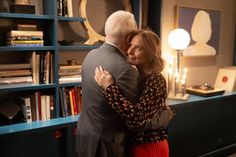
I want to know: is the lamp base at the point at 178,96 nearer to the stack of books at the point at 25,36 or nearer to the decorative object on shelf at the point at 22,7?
the stack of books at the point at 25,36

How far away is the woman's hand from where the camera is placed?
1483 millimetres

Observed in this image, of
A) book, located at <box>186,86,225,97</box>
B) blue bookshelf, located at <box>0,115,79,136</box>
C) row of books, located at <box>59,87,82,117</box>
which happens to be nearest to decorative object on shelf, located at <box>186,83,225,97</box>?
book, located at <box>186,86,225,97</box>

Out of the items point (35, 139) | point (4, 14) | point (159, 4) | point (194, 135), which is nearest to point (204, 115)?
point (194, 135)

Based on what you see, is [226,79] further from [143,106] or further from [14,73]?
[14,73]

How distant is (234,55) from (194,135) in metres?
1.61

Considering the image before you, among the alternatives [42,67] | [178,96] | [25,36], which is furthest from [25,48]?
[178,96]

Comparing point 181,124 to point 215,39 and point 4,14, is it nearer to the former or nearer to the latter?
point 215,39

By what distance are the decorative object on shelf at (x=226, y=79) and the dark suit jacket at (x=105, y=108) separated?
2.32 metres

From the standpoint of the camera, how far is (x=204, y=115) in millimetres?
3092

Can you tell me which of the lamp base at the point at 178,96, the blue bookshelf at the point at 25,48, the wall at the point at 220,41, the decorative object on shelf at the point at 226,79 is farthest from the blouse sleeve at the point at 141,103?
the decorative object on shelf at the point at 226,79

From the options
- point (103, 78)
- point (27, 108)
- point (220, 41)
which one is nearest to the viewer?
point (103, 78)

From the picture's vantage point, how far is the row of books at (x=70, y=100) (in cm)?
243

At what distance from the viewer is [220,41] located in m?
3.84

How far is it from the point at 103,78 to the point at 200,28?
7.68 ft
